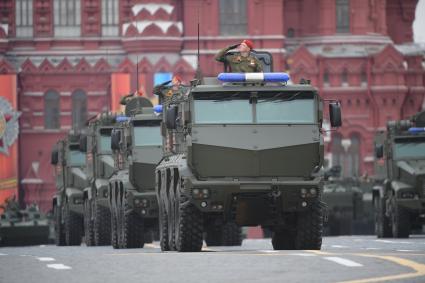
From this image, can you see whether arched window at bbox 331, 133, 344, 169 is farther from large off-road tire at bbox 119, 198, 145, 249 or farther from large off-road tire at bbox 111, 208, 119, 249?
large off-road tire at bbox 119, 198, 145, 249

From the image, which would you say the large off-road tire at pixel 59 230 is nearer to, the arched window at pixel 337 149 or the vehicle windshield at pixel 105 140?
the vehicle windshield at pixel 105 140

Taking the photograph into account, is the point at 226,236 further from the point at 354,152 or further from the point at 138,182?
the point at 354,152

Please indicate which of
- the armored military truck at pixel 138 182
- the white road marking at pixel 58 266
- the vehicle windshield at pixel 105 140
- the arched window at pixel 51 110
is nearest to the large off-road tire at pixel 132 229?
the armored military truck at pixel 138 182

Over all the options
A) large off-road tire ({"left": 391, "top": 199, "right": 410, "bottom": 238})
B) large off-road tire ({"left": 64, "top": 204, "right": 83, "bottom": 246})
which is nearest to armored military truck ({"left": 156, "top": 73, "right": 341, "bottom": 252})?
large off-road tire ({"left": 391, "top": 199, "right": 410, "bottom": 238})

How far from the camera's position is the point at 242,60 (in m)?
27.1

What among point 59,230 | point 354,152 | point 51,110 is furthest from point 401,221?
point 51,110

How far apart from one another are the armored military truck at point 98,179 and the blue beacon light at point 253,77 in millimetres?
12439

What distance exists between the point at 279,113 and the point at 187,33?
67.5 m

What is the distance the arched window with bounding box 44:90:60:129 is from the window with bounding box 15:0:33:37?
3.29 meters

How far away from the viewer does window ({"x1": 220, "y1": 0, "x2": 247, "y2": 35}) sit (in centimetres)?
9319

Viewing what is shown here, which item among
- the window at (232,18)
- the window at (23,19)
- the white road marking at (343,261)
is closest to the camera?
the white road marking at (343,261)

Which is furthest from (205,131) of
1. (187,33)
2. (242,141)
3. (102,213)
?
(187,33)

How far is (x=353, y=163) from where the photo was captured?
92.9m

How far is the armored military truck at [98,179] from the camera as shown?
38.4 meters
